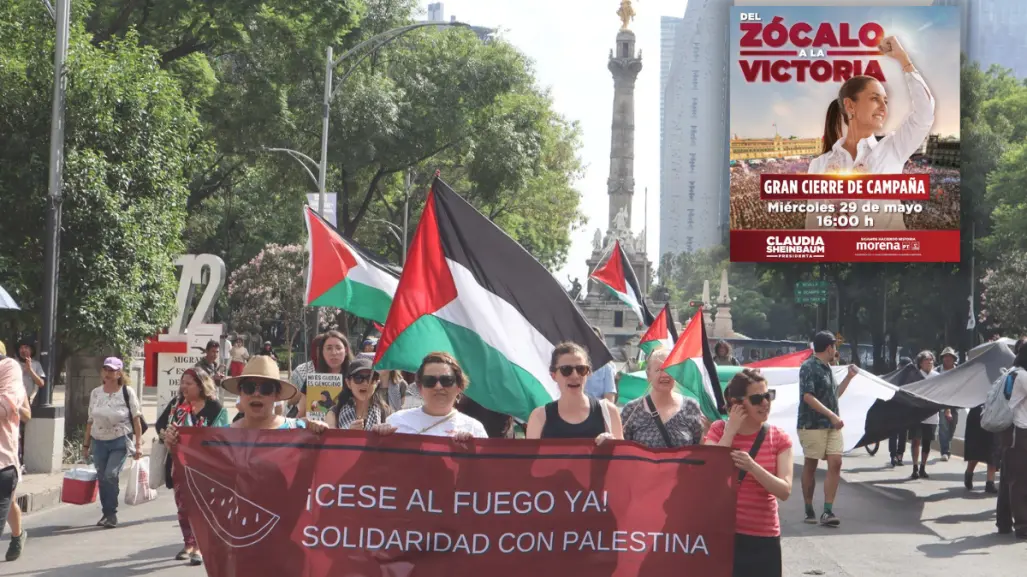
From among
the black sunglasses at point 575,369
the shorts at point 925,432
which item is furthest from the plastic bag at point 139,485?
the shorts at point 925,432

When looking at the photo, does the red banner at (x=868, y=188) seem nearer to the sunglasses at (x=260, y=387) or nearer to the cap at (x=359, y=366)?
the cap at (x=359, y=366)

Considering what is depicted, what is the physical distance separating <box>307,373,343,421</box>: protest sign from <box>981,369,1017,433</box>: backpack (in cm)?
555

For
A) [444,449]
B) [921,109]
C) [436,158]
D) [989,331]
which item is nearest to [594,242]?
[989,331]

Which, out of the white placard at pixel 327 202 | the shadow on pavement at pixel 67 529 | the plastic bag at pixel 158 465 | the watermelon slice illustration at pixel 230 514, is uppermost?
the white placard at pixel 327 202

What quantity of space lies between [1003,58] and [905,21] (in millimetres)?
55731

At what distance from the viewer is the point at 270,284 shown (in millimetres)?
54094

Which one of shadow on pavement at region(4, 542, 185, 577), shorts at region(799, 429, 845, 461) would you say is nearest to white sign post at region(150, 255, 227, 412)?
shadow on pavement at region(4, 542, 185, 577)

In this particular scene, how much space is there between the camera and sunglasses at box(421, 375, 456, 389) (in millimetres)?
6250

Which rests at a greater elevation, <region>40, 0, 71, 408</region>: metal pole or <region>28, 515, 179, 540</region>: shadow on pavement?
<region>40, 0, 71, 408</region>: metal pole

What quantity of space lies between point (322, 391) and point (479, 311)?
3058 millimetres

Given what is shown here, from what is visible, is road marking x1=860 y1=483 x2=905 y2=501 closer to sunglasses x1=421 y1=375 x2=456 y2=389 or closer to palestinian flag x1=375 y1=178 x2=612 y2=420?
palestinian flag x1=375 y1=178 x2=612 y2=420

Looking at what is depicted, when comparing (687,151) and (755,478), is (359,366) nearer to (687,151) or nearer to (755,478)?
(755,478)

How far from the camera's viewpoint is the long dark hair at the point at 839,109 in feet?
106

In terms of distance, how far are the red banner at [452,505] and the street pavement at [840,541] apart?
3620mm
